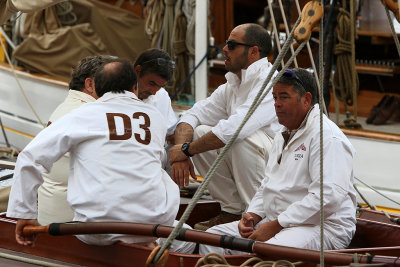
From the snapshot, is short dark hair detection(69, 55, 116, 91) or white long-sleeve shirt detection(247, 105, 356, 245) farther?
short dark hair detection(69, 55, 116, 91)

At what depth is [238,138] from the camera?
13.3 feet

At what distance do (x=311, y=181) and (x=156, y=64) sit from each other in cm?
119

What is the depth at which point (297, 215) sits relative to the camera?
327cm

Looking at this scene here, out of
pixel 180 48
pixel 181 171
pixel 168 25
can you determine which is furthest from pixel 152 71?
pixel 168 25

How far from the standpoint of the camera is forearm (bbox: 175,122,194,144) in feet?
14.1

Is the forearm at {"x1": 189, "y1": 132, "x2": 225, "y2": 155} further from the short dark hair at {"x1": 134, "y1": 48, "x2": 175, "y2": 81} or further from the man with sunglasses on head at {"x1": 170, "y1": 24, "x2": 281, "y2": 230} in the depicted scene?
the short dark hair at {"x1": 134, "y1": 48, "x2": 175, "y2": 81}

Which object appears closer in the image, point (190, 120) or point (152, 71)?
point (152, 71)

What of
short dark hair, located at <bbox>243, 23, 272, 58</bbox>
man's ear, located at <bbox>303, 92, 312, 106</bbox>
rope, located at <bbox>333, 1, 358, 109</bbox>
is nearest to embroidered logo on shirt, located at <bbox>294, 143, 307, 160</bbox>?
man's ear, located at <bbox>303, 92, 312, 106</bbox>

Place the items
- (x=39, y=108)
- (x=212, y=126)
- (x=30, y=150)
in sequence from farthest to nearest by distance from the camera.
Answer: (x=39, y=108) → (x=212, y=126) → (x=30, y=150)

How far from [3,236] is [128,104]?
847 millimetres

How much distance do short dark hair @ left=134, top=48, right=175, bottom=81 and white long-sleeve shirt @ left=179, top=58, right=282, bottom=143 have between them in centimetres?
34

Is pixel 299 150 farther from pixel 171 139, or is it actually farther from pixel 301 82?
pixel 171 139

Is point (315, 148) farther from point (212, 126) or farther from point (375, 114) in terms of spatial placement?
point (375, 114)

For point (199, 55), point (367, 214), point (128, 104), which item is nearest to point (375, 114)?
point (199, 55)
